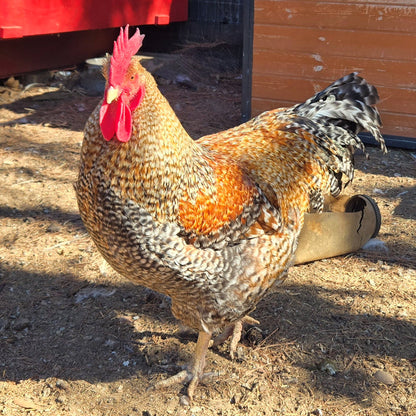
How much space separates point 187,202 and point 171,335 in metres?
1.30

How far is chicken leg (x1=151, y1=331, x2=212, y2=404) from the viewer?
3.32 m

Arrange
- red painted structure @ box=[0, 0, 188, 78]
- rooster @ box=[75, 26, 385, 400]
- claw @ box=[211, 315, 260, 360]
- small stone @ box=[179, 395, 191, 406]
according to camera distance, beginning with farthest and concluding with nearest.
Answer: red painted structure @ box=[0, 0, 188, 78]
claw @ box=[211, 315, 260, 360]
small stone @ box=[179, 395, 191, 406]
rooster @ box=[75, 26, 385, 400]

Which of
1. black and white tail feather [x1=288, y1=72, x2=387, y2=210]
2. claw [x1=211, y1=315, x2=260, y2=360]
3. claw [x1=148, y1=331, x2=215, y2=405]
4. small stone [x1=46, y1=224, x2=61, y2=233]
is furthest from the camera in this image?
small stone [x1=46, y1=224, x2=61, y2=233]

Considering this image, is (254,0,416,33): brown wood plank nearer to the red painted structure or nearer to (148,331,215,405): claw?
the red painted structure

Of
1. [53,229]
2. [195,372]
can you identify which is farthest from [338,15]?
[195,372]

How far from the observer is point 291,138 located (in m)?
3.91

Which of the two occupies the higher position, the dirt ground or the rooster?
the rooster

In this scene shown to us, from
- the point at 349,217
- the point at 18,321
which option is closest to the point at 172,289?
the point at 18,321

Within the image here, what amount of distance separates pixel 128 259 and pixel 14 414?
1.19 m

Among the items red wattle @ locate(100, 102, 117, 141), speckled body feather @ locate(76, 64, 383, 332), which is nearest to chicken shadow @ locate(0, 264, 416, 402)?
speckled body feather @ locate(76, 64, 383, 332)

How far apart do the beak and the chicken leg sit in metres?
1.58

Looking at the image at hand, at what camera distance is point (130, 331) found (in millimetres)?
3773

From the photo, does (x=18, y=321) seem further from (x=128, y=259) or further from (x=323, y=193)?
(x=323, y=193)

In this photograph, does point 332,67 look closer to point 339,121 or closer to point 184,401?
point 339,121
